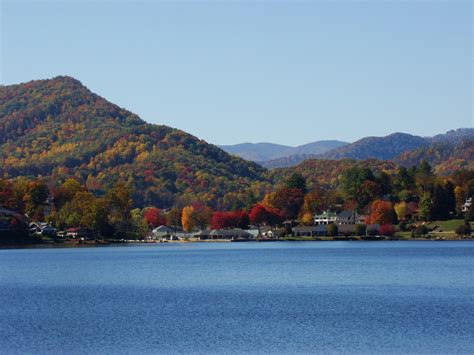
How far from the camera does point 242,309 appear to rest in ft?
162

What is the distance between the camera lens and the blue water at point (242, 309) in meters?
38.5

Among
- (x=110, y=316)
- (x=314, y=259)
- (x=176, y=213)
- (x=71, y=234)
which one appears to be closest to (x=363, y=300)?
(x=110, y=316)

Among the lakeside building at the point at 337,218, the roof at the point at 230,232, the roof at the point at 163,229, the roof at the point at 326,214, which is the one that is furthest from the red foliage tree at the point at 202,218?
the roof at the point at 326,214

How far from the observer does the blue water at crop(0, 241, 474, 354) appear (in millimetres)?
38469

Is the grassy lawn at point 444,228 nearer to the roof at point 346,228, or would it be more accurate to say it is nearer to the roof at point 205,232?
the roof at point 346,228

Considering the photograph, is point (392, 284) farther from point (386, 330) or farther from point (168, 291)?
point (386, 330)

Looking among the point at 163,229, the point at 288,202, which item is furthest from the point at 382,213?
the point at 163,229

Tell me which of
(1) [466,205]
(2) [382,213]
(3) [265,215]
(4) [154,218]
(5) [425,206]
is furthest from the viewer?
(4) [154,218]

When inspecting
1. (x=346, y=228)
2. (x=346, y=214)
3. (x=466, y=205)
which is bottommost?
(x=346, y=228)

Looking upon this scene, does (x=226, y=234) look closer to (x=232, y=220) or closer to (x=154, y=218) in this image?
(x=232, y=220)

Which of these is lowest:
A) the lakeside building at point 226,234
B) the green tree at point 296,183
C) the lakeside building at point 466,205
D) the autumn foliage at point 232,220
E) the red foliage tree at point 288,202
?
the lakeside building at point 226,234

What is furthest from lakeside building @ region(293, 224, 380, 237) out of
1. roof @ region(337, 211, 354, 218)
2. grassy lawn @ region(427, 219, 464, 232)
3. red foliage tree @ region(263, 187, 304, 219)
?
red foliage tree @ region(263, 187, 304, 219)

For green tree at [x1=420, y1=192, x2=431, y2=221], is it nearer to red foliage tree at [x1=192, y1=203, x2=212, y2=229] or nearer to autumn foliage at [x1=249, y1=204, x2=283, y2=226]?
autumn foliage at [x1=249, y1=204, x2=283, y2=226]

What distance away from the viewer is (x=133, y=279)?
71.8 m
